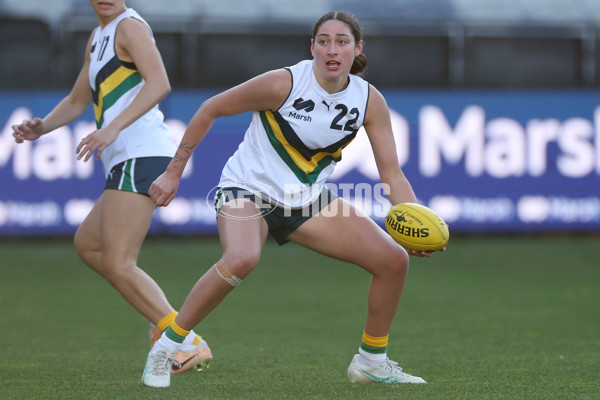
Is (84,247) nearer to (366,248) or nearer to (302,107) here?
(302,107)

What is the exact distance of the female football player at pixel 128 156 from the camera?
5484 mm

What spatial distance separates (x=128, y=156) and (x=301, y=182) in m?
1.10

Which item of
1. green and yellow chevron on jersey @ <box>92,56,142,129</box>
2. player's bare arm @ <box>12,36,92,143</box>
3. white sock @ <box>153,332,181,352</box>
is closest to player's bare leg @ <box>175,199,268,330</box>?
white sock @ <box>153,332,181,352</box>

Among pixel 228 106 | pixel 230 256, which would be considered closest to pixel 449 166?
pixel 228 106

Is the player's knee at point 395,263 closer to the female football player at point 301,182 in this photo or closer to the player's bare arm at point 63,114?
the female football player at point 301,182

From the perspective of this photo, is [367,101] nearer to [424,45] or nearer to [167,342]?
[167,342]

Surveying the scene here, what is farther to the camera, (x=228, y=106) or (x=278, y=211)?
(x=278, y=211)

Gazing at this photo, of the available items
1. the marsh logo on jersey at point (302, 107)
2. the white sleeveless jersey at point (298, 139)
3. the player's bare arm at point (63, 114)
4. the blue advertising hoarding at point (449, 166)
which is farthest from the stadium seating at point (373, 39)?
the marsh logo on jersey at point (302, 107)

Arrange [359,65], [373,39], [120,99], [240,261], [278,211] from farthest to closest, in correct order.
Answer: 1. [373,39]
2. [120,99]
3. [359,65]
4. [278,211]
5. [240,261]

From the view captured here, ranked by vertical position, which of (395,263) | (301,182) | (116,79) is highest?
(116,79)

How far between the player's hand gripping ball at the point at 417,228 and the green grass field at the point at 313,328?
0.72 meters

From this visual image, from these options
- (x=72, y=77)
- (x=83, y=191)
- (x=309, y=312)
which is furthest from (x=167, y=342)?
(x=72, y=77)

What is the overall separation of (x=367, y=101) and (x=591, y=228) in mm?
9274

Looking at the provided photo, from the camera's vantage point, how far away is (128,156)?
5598 millimetres
